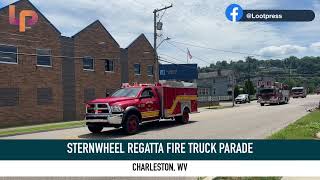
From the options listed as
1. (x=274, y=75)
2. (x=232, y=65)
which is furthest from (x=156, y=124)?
(x=232, y=65)

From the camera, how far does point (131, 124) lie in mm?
16844

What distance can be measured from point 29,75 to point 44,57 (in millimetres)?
2544

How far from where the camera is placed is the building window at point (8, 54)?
30.4m

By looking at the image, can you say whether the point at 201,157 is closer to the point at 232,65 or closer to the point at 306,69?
the point at 306,69

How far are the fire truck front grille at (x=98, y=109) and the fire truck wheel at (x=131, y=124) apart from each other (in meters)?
A: 0.90

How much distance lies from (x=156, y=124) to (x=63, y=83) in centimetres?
1673

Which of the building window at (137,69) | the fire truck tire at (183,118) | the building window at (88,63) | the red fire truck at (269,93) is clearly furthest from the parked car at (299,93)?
the fire truck tire at (183,118)

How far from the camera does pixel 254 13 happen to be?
1103 cm

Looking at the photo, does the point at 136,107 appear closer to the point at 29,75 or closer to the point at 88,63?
the point at 29,75

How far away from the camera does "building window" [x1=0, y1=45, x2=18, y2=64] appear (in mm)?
30359

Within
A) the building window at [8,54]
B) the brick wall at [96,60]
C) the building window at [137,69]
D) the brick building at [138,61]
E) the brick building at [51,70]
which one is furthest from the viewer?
the building window at [137,69]

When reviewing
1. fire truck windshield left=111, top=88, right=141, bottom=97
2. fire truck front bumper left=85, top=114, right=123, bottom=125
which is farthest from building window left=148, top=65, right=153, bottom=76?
fire truck front bumper left=85, top=114, right=123, bottom=125
